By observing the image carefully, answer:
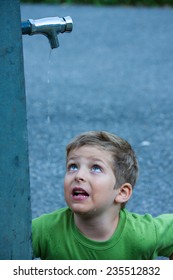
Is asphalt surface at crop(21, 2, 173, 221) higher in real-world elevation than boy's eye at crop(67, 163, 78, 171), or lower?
lower

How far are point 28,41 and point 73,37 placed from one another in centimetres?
56

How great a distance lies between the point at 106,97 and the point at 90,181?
166 inches

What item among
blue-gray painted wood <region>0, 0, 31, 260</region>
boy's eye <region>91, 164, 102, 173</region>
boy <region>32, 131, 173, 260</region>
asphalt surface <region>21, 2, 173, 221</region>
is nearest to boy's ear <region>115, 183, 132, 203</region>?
boy <region>32, 131, 173, 260</region>

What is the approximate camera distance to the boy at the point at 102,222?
2611mm

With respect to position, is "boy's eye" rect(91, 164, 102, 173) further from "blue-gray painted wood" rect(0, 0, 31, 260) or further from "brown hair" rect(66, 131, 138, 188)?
"blue-gray painted wood" rect(0, 0, 31, 260)

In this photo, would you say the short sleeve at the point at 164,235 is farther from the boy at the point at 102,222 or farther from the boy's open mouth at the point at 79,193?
the boy's open mouth at the point at 79,193

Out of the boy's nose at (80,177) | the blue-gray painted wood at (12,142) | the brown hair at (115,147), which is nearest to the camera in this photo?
the blue-gray painted wood at (12,142)

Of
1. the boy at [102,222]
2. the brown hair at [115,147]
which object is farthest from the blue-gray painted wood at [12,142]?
the brown hair at [115,147]

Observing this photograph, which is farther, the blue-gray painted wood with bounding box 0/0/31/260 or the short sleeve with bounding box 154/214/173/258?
the short sleeve with bounding box 154/214/173/258

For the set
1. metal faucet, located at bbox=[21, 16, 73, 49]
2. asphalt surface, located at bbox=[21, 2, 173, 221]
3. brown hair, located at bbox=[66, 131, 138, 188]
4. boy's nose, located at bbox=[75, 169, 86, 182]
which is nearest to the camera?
metal faucet, located at bbox=[21, 16, 73, 49]

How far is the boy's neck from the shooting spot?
8.74ft

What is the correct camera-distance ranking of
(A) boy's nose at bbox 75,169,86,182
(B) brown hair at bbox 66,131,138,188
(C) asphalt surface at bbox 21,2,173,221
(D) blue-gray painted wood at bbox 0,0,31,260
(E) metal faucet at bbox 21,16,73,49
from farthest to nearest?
(C) asphalt surface at bbox 21,2,173,221, (B) brown hair at bbox 66,131,138,188, (A) boy's nose at bbox 75,169,86,182, (E) metal faucet at bbox 21,16,73,49, (D) blue-gray painted wood at bbox 0,0,31,260
